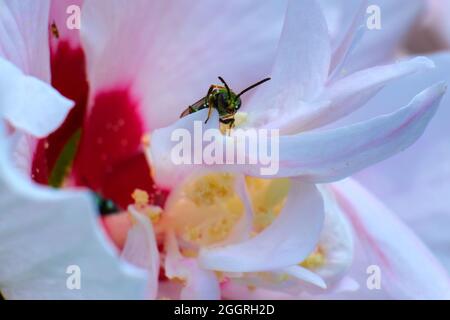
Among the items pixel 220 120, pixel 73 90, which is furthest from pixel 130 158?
pixel 220 120

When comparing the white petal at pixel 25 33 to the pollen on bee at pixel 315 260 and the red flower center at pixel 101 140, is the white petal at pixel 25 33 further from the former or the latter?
the pollen on bee at pixel 315 260

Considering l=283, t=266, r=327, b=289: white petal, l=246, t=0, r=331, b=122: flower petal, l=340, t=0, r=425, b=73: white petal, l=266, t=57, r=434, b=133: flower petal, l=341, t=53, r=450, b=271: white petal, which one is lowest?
l=283, t=266, r=327, b=289: white petal

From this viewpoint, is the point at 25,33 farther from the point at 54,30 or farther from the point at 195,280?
the point at 195,280

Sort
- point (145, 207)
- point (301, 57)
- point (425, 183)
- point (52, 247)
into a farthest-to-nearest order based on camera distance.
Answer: point (425, 183) < point (145, 207) < point (301, 57) < point (52, 247)

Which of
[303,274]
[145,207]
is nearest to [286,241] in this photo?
[303,274]

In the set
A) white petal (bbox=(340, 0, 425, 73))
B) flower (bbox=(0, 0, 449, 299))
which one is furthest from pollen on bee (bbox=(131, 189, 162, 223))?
white petal (bbox=(340, 0, 425, 73))

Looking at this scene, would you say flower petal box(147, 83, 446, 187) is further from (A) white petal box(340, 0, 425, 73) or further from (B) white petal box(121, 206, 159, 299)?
(A) white petal box(340, 0, 425, 73)
